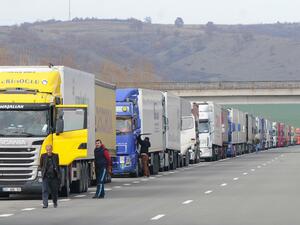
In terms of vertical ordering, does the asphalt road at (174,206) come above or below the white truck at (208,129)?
below

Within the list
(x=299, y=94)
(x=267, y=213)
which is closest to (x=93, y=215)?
(x=267, y=213)

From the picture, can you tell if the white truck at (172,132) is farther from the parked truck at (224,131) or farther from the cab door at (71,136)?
the cab door at (71,136)

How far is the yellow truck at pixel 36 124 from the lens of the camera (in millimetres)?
28844

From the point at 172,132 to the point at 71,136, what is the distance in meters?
25.3

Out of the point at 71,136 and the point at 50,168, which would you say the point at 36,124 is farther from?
the point at 50,168

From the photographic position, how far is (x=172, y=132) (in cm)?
5459

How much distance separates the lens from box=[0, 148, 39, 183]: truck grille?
28.8 metres

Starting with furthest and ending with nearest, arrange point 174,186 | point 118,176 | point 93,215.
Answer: point 118,176 < point 174,186 < point 93,215

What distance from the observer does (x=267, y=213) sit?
920 inches

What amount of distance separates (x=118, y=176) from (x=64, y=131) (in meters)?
17.7

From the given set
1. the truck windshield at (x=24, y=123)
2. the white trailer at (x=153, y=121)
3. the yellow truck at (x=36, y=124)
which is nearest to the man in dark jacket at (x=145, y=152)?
the white trailer at (x=153, y=121)

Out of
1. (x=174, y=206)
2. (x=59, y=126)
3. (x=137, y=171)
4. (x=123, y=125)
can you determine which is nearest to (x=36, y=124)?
(x=59, y=126)

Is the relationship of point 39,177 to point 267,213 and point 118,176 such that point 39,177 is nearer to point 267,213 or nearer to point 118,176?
point 267,213

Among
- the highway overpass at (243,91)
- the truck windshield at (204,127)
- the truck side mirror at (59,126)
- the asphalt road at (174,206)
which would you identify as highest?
the highway overpass at (243,91)
